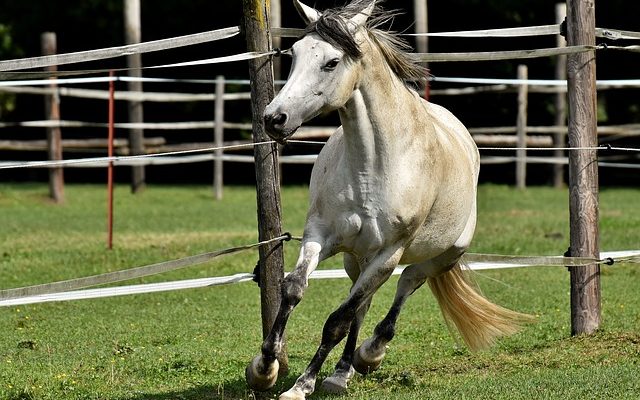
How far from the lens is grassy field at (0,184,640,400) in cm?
589

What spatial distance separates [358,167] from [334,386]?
48.1 inches

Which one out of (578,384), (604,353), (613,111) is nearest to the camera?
(578,384)

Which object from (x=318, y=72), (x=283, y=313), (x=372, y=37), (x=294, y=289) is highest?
(x=372, y=37)

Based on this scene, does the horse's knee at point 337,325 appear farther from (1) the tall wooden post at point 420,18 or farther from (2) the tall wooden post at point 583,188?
(1) the tall wooden post at point 420,18

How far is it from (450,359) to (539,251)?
16.5 ft

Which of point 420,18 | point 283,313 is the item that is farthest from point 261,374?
point 420,18

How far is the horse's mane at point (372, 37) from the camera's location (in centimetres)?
511

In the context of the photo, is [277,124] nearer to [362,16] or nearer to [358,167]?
[358,167]

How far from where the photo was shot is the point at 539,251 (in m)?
11.5

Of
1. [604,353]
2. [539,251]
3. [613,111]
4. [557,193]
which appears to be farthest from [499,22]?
[604,353]

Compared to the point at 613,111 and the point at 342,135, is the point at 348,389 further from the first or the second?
the point at 613,111

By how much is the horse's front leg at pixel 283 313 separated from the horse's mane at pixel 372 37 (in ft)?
3.34

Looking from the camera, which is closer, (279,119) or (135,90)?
(279,119)

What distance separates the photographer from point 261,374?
211 inches
